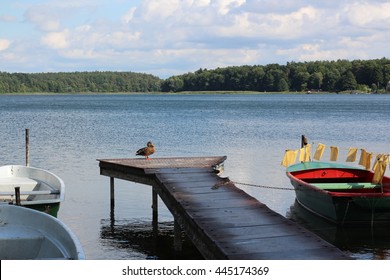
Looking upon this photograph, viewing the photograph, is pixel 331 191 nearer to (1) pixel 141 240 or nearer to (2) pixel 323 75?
(1) pixel 141 240

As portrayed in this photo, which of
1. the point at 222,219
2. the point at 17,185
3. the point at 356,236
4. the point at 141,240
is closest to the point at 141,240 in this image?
the point at 141,240

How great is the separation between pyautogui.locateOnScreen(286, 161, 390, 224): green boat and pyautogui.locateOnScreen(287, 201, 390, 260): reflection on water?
0.58 feet

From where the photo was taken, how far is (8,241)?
33.2 feet

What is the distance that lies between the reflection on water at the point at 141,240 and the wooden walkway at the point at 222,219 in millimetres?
545

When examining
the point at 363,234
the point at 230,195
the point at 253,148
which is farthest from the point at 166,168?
the point at 253,148

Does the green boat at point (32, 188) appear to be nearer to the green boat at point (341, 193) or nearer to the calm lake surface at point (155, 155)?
the calm lake surface at point (155, 155)

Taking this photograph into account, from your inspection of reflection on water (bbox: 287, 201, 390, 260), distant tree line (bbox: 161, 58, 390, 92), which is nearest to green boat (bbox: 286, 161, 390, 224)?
reflection on water (bbox: 287, 201, 390, 260)

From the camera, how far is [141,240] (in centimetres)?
1479

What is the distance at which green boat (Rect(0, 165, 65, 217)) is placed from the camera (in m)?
13.4

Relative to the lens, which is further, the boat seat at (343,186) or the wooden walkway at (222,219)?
the boat seat at (343,186)

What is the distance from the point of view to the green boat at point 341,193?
15137 millimetres

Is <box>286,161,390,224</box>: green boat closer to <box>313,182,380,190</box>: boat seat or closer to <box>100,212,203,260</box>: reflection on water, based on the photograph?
<box>313,182,380,190</box>: boat seat

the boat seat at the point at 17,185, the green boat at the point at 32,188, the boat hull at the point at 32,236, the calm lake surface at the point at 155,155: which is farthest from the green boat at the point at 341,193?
the boat hull at the point at 32,236

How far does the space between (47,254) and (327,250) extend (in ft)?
13.7
